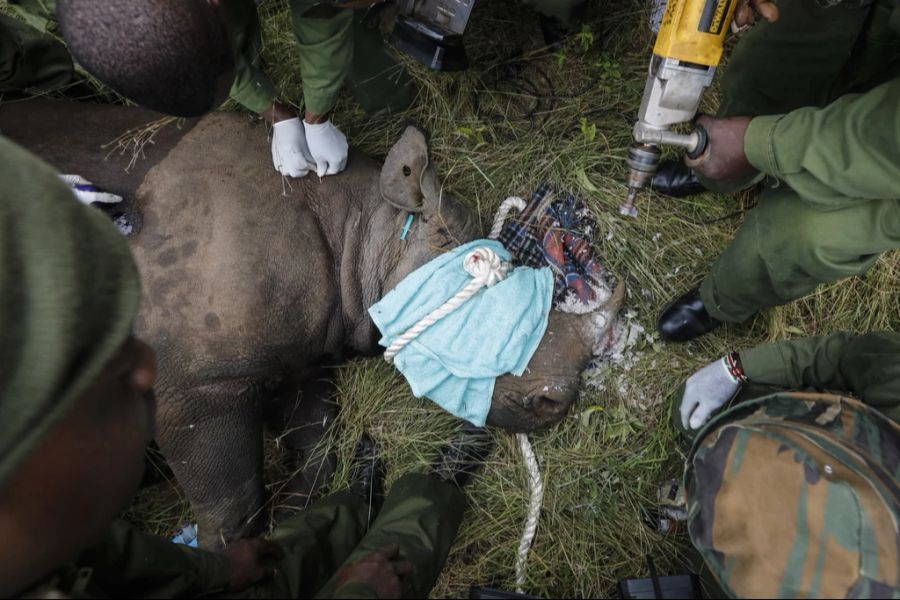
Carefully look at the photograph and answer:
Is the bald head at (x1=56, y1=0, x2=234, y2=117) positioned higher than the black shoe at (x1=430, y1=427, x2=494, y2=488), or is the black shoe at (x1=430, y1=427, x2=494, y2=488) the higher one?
the bald head at (x1=56, y1=0, x2=234, y2=117)

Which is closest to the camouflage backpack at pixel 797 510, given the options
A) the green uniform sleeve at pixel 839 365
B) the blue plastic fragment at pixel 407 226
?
the green uniform sleeve at pixel 839 365

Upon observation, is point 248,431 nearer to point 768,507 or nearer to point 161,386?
point 161,386

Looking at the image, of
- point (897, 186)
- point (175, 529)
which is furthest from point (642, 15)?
point (175, 529)

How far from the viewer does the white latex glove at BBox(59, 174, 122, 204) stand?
8.80ft

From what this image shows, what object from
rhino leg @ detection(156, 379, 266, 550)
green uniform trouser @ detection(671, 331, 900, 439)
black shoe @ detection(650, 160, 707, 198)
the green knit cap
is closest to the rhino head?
green uniform trouser @ detection(671, 331, 900, 439)

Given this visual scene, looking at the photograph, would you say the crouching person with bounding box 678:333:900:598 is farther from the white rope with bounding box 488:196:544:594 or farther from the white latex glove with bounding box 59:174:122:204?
the white latex glove with bounding box 59:174:122:204

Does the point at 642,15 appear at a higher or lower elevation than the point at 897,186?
higher

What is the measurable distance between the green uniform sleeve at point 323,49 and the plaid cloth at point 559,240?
48.2 inches

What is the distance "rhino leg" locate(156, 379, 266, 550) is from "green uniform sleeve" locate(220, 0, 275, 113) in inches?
53.4

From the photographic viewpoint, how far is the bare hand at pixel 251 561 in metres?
2.12

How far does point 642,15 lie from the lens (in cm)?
355

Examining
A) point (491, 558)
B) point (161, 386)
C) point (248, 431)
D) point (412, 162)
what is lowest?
point (491, 558)

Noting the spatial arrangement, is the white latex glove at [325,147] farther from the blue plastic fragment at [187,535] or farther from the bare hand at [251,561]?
the blue plastic fragment at [187,535]

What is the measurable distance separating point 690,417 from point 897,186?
1372 millimetres
